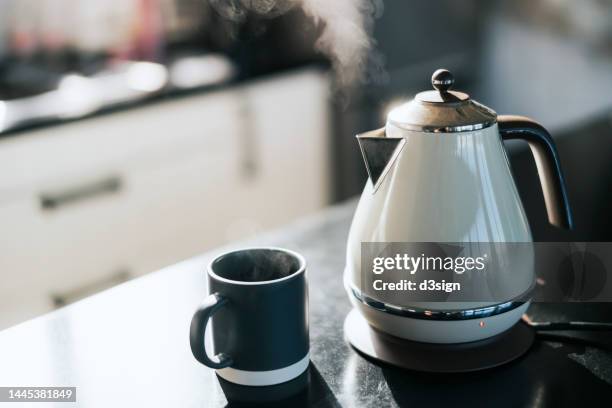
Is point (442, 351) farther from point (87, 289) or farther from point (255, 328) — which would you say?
point (87, 289)

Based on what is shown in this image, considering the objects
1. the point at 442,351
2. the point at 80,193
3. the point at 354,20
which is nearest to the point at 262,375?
the point at 442,351

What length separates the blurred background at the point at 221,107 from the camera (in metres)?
1.66

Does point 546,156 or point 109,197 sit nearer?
point 546,156

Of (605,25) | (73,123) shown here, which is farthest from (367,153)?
(605,25)

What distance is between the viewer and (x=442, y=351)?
2.38 feet

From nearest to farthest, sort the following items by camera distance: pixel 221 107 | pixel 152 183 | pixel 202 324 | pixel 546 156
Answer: pixel 202 324 → pixel 546 156 → pixel 152 183 → pixel 221 107

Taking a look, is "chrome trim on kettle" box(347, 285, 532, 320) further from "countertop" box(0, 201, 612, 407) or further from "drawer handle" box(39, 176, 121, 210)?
"drawer handle" box(39, 176, 121, 210)

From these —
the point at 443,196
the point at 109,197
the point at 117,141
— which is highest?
the point at 443,196

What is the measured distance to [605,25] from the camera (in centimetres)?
249

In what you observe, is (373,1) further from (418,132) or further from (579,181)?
(418,132)

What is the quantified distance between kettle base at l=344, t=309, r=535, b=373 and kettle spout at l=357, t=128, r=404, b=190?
161mm

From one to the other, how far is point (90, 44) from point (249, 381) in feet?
5.68

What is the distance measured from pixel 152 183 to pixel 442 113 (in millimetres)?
1311

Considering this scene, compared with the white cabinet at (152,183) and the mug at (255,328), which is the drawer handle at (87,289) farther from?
the mug at (255,328)
